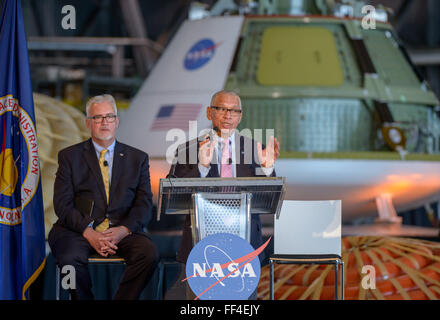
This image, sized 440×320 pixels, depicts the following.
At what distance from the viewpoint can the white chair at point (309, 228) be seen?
387 centimetres

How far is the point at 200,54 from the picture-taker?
6.82 meters

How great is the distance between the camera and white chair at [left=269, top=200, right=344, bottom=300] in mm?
3865

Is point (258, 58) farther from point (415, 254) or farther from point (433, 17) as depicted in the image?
point (433, 17)

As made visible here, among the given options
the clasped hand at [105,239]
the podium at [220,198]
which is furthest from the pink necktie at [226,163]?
the clasped hand at [105,239]

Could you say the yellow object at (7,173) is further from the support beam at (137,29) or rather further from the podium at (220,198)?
the support beam at (137,29)

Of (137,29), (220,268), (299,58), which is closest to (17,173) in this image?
(220,268)

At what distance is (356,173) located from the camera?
20.5ft

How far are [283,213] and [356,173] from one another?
2510 mm

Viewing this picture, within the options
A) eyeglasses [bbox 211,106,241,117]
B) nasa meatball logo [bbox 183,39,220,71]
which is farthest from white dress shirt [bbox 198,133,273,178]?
nasa meatball logo [bbox 183,39,220,71]

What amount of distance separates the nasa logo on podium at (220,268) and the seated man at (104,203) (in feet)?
2.27

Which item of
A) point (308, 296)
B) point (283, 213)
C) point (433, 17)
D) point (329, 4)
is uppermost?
point (433, 17)

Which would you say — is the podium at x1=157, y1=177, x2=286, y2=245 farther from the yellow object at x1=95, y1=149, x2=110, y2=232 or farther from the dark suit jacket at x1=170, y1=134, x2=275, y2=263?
the yellow object at x1=95, y1=149, x2=110, y2=232

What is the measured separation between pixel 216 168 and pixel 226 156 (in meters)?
0.08

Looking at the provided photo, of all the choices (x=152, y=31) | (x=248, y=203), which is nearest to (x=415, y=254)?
(x=248, y=203)
